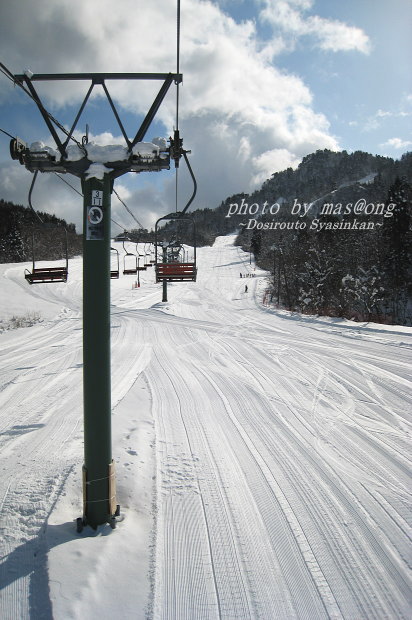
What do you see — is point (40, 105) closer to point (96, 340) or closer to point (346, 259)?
point (96, 340)

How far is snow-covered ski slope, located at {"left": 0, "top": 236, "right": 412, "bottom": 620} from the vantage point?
2.64 metres

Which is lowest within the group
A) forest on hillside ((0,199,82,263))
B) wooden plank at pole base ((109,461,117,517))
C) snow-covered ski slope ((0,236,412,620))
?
snow-covered ski slope ((0,236,412,620))

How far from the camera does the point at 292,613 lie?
254 cm

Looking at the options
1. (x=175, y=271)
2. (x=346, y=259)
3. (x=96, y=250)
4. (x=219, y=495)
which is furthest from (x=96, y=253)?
(x=346, y=259)

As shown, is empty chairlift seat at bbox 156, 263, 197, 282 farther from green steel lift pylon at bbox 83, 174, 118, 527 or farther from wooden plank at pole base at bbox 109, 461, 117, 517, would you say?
wooden plank at pole base at bbox 109, 461, 117, 517

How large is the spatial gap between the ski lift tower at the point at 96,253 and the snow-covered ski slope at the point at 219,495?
508mm

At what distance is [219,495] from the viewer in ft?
12.8

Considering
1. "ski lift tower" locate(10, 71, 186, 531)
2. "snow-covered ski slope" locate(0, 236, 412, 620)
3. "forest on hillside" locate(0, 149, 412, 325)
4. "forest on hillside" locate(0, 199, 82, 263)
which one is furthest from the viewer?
"forest on hillside" locate(0, 199, 82, 263)

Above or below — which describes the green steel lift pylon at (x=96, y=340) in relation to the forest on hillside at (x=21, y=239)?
below

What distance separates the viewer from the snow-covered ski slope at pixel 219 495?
2.64 m

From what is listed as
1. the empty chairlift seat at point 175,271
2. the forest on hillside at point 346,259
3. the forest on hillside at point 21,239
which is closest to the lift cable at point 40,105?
the empty chairlift seat at point 175,271

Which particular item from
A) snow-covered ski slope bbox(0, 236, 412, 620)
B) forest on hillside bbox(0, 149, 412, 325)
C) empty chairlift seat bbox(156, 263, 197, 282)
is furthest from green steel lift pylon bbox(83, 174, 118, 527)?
forest on hillside bbox(0, 149, 412, 325)

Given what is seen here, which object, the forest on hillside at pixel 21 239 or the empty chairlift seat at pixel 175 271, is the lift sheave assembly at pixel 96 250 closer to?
the empty chairlift seat at pixel 175 271

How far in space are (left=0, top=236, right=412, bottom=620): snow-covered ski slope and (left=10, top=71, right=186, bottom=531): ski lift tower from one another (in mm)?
508
